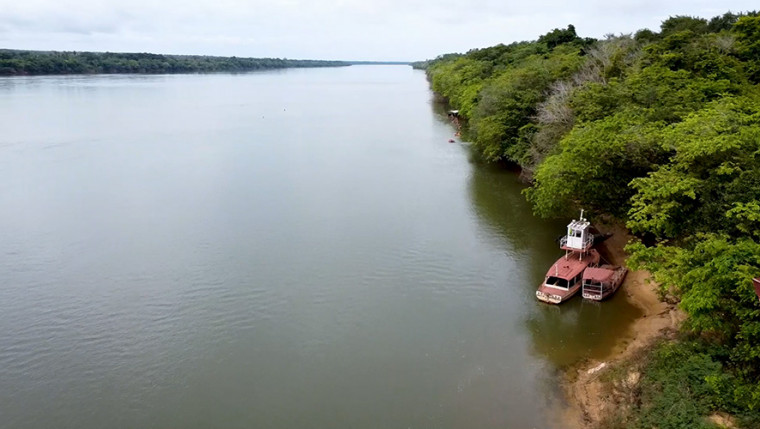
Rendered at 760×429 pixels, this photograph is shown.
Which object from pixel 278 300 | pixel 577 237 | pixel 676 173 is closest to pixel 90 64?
pixel 278 300

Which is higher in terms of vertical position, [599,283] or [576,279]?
[599,283]

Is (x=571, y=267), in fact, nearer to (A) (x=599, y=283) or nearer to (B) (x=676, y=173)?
(A) (x=599, y=283)

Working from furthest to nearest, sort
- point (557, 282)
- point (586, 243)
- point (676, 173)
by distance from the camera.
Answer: point (586, 243) < point (557, 282) < point (676, 173)

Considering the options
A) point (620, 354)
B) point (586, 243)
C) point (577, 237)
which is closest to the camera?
point (620, 354)

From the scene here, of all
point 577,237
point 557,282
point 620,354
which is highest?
point 577,237

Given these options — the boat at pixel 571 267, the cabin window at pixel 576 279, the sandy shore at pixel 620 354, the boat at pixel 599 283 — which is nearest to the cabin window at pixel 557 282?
the boat at pixel 571 267

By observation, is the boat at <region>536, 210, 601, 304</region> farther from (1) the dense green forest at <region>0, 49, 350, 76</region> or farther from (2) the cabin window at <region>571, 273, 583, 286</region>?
(1) the dense green forest at <region>0, 49, 350, 76</region>
